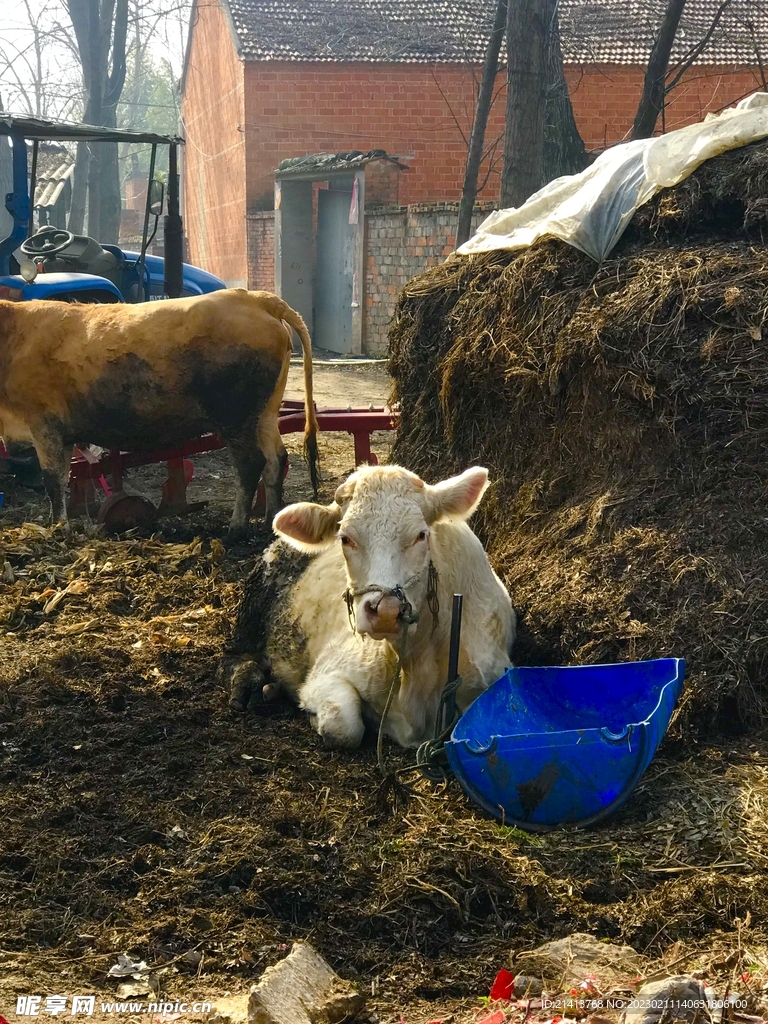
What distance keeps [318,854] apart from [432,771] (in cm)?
62

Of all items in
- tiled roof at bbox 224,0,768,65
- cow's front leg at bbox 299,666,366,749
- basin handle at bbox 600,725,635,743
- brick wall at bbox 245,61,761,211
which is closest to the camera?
basin handle at bbox 600,725,635,743

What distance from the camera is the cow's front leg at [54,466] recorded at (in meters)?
7.92

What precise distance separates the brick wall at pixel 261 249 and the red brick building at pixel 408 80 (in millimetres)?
59

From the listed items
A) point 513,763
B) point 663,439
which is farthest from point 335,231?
point 513,763

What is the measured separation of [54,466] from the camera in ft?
26.1

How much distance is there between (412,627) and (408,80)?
22037 mm

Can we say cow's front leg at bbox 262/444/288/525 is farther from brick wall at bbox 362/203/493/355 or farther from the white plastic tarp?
brick wall at bbox 362/203/493/355

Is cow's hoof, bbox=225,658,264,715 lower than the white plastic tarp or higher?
lower

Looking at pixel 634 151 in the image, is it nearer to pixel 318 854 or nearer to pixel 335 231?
pixel 318 854

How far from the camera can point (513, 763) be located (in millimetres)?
3549

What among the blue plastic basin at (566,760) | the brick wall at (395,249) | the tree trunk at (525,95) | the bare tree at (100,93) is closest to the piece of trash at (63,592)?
the blue plastic basin at (566,760)

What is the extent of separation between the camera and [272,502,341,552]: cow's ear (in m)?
4.32

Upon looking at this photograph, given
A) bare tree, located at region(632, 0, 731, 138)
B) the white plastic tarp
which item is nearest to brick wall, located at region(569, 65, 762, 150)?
bare tree, located at region(632, 0, 731, 138)

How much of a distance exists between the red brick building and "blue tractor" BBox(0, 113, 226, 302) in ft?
41.4
